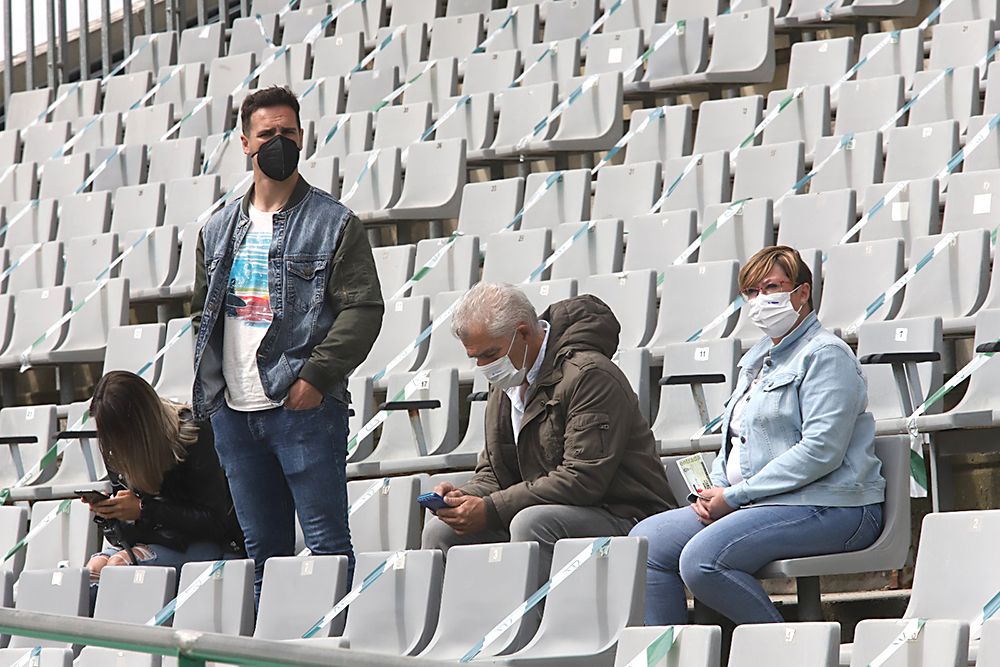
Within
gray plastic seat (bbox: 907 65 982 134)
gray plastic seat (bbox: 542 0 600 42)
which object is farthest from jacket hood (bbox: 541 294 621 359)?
gray plastic seat (bbox: 542 0 600 42)

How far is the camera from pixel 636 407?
133 inches

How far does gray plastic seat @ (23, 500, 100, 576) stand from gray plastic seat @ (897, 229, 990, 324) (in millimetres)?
2071

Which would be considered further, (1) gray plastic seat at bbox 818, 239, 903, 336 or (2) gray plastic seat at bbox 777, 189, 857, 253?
(2) gray plastic seat at bbox 777, 189, 857, 253

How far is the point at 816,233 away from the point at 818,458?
68.9 inches

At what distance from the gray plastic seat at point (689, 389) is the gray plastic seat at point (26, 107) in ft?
16.0

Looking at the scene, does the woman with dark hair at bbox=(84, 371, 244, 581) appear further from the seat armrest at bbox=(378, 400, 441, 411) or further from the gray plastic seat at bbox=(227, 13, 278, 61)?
the gray plastic seat at bbox=(227, 13, 278, 61)

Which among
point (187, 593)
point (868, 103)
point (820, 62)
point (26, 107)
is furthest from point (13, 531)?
point (26, 107)

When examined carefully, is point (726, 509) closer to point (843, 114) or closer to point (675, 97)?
point (843, 114)

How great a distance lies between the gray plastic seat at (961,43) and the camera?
5.46 meters

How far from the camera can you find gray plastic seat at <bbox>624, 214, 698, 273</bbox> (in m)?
4.95

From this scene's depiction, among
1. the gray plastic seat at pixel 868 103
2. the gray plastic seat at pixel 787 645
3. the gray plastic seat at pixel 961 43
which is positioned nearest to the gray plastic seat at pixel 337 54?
the gray plastic seat at pixel 868 103

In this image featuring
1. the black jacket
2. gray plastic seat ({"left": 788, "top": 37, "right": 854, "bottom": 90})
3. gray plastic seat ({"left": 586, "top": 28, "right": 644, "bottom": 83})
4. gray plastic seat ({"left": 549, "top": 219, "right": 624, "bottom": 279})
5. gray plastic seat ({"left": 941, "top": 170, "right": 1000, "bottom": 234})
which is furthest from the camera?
gray plastic seat ({"left": 586, "top": 28, "right": 644, "bottom": 83})

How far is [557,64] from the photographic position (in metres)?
6.55

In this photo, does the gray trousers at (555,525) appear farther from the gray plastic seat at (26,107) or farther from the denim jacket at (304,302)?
the gray plastic seat at (26,107)
